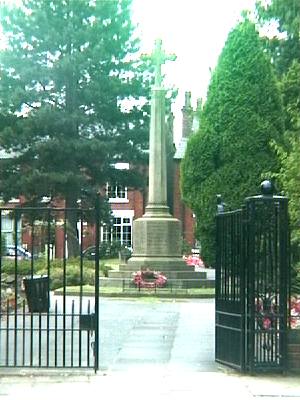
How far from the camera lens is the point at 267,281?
9.83m

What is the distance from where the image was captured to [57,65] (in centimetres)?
4578

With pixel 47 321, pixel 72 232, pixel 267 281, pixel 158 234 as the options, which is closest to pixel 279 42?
pixel 72 232

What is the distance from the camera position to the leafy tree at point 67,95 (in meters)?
46.0

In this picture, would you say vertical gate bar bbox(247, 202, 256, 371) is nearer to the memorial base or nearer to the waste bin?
the waste bin

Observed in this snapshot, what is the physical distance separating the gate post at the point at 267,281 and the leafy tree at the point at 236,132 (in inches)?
693

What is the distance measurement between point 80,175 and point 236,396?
38859 mm

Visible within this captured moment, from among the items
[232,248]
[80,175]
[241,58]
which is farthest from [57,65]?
[232,248]

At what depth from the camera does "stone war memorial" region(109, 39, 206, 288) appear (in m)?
24.9

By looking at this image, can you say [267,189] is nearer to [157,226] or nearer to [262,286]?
[262,286]

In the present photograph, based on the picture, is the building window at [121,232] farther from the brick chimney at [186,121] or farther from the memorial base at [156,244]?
the memorial base at [156,244]

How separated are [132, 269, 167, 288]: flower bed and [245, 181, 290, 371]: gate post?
1322 cm

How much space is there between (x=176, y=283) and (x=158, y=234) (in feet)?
6.68

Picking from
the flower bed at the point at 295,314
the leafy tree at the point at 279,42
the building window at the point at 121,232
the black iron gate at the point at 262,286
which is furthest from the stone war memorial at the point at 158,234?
the building window at the point at 121,232

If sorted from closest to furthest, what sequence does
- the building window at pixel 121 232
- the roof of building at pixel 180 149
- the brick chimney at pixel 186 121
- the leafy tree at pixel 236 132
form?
1. the leafy tree at pixel 236 132
2. the building window at pixel 121 232
3. the roof of building at pixel 180 149
4. the brick chimney at pixel 186 121
